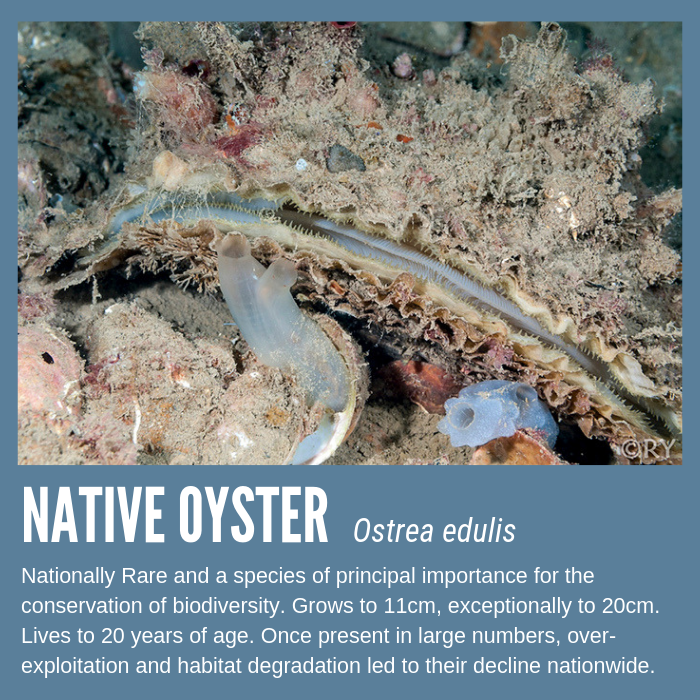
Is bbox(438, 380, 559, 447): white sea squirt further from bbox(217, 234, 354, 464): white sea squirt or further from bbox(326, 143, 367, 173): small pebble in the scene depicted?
bbox(326, 143, 367, 173): small pebble

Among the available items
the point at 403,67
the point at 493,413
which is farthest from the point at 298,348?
the point at 403,67

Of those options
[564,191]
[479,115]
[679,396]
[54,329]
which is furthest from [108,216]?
[679,396]

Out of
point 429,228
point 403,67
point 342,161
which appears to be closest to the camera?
point 429,228

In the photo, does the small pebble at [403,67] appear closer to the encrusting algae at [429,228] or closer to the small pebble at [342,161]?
the encrusting algae at [429,228]

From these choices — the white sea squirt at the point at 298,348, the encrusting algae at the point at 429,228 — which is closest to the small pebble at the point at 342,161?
the encrusting algae at the point at 429,228

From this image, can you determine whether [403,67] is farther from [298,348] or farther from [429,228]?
[298,348]

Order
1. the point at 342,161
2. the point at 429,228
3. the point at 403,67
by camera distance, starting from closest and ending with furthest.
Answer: the point at 429,228, the point at 342,161, the point at 403,67
